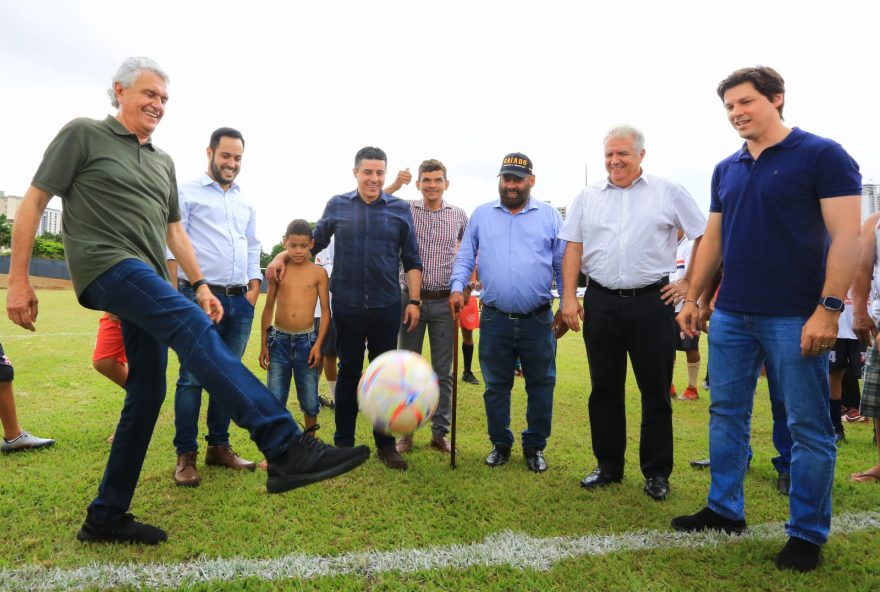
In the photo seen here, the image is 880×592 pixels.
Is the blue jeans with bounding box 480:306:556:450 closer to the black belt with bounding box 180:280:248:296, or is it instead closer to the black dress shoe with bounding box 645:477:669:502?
the black dress shoe with bounding box 645:477:669:502

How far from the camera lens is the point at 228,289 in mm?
4449

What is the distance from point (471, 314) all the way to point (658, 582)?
668 centimetres

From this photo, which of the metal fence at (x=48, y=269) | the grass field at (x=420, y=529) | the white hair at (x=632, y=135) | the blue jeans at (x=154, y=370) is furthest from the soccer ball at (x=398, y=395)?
the metal fence at (x=48, y=269)

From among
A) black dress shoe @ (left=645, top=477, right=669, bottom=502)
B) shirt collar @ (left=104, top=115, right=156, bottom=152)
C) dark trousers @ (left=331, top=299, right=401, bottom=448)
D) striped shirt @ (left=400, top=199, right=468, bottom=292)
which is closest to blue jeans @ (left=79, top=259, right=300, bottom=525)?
shirt collar @ (left=104, top=115, right=156, bottom=152)

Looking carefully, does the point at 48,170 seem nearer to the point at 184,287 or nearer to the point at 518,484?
the point at 184,287

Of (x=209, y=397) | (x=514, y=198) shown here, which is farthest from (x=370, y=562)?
(x=514, y=198)

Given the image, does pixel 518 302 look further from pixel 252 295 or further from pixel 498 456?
pixel 252 295

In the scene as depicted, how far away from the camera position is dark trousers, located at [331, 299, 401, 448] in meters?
4.63

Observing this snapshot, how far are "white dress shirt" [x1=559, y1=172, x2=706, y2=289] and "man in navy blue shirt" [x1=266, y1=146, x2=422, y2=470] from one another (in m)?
1.65

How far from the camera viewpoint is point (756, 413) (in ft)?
21.1

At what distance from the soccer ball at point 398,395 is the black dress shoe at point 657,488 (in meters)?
1.82

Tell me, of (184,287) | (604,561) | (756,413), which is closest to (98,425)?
(184,287)

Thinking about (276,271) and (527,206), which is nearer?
(527,206)

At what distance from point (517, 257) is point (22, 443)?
14.2 feet
